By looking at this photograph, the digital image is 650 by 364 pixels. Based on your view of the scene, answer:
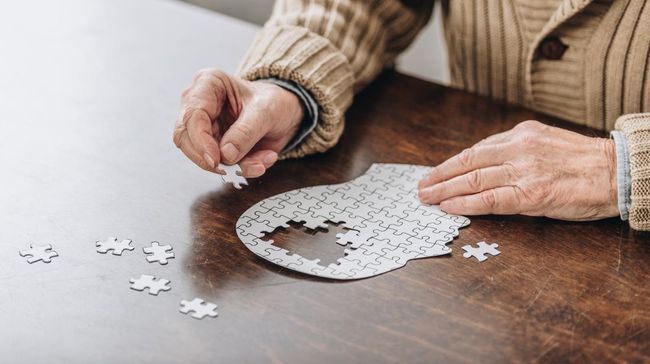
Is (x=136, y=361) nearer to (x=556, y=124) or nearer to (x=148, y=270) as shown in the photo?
(x=148, y=270)

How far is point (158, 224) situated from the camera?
133 centimetres

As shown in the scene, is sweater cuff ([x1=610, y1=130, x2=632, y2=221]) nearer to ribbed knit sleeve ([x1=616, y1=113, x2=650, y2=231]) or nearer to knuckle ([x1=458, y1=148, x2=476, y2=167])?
ribbed knit sleeve ([x1=616, y1=113, x2=650, y2=231])

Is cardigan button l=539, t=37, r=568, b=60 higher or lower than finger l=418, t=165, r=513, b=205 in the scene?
higher

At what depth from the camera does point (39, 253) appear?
1233 millimetres

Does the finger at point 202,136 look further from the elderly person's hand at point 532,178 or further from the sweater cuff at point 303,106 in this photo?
the elderly person's hand at point 532,178

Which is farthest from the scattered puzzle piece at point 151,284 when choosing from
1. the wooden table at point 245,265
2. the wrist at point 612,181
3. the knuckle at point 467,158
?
the wrist at point 612,181

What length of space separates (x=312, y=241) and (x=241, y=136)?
0.83ft

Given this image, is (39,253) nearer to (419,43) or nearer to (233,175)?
(233,175)

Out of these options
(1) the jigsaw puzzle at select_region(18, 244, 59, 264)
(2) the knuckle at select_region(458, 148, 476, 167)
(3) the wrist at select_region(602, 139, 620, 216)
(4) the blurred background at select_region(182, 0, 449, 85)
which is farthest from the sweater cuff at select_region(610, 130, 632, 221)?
(4) the blurred background at select_region(182, 0, 449, 85)

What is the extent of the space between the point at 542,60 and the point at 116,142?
3.05 ft

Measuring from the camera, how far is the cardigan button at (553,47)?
5.73 ft

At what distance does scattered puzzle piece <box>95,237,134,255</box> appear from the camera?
125 cm

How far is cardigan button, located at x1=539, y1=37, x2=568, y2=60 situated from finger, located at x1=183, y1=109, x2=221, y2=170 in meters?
0.78

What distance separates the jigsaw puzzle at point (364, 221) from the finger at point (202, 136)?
0.38ft
